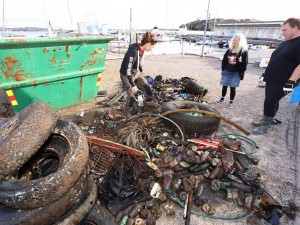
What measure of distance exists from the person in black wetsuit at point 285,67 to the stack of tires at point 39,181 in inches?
153

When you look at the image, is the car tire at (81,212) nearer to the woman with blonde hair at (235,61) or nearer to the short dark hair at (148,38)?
the short dark hair at (148,38)

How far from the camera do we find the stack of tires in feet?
6.06

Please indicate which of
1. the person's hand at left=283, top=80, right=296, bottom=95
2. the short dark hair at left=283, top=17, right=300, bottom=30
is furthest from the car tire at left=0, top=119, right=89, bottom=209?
the short dark hair at left=283, top=17, right=300, bottom=30

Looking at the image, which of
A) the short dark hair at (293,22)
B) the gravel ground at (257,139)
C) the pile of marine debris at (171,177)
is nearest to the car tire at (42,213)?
the pile of marine debris at (171,177)

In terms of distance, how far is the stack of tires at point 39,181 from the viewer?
1847mm

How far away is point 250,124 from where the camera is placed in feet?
15.8

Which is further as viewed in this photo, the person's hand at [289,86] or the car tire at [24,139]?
the person's hand at [289,86]

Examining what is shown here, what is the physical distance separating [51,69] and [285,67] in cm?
492

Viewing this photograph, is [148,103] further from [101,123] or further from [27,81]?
[27,81]

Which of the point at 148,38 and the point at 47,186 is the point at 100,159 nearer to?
the point at 47,186

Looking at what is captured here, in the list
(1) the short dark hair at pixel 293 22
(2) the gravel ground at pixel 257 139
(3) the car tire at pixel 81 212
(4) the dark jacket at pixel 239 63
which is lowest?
(2) the gravel ground at pixel 257 139

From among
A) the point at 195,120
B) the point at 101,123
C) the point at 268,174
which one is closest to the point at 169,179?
the point at 195,120

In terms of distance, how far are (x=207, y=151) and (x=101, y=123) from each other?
92.9 inches

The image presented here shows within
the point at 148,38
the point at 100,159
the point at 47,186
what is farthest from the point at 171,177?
the point at 148,38
